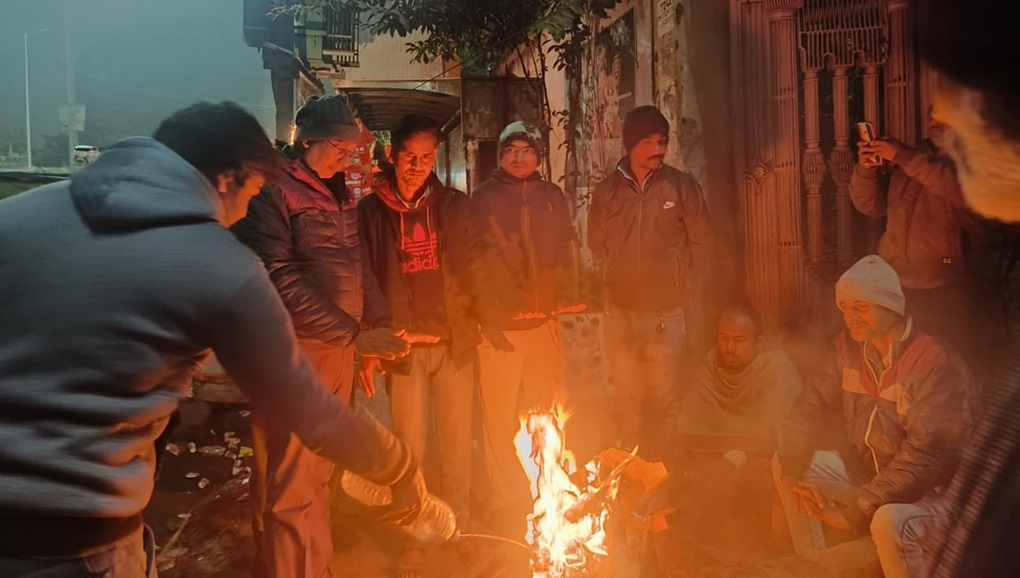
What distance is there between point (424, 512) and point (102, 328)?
1539 millimetres

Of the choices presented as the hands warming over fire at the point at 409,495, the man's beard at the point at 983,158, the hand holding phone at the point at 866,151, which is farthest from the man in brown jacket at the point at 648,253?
the man's beard at the point at 983,158

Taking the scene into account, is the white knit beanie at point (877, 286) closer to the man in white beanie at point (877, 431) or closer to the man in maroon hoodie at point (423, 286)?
the man in white beanie at point (877, 431)

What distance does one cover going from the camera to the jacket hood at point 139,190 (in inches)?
82.0

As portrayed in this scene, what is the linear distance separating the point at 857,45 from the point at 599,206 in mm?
2465

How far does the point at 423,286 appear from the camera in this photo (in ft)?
16.4

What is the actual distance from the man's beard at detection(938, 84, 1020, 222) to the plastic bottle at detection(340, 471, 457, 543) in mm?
2251

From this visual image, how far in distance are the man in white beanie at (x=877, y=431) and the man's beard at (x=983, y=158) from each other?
187 centimetres

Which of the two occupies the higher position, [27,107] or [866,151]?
[27,107]

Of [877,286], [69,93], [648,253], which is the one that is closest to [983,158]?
[877,286]

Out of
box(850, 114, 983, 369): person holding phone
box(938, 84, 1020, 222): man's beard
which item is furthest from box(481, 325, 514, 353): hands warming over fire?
box(938, 84, 1020, 222): man's beard

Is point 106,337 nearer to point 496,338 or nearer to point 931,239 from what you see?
point 496,338

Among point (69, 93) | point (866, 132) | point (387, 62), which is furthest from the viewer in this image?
point (69, 93)

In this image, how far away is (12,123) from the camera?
27422 millimetres

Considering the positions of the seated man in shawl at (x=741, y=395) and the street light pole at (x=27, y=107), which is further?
the street light pole at (x=27, y=107)
